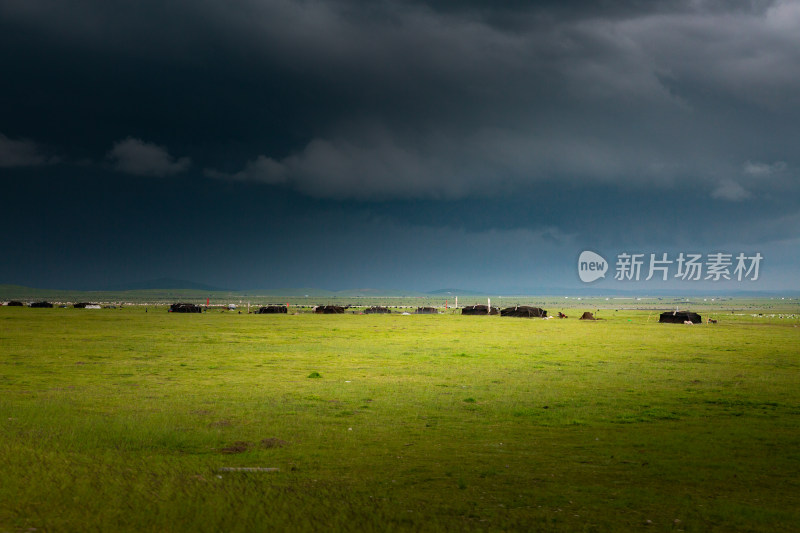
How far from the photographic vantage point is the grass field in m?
7.91

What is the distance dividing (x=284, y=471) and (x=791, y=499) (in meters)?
7.65

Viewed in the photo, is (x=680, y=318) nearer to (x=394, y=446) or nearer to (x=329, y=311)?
(x=329, y=311)

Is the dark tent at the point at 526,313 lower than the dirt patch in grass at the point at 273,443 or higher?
higher

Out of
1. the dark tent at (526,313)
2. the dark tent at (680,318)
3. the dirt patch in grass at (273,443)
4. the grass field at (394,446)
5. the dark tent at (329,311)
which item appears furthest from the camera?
the dark tent at (329,311)

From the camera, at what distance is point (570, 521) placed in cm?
775

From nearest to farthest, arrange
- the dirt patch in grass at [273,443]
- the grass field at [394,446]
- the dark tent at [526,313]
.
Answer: the grass field at [394,446] < the dirt patch in grass at [273,443] < the dark tent at [526,313]

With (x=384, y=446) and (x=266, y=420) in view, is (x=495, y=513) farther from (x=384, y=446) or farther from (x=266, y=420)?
(x=266, y=420)

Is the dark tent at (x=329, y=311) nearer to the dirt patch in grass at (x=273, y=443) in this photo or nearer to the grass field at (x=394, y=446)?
the grass field at (x=394, y=446)

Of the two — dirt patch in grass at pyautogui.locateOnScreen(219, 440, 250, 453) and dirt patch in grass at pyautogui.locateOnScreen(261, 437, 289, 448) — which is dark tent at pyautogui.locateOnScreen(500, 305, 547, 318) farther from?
dirt patch in grass at pyautogui.locateOnScreen(219, 440, 250, 453)

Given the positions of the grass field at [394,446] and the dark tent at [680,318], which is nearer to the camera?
the grass field at [394,446]

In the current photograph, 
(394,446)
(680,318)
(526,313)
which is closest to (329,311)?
(526,313)

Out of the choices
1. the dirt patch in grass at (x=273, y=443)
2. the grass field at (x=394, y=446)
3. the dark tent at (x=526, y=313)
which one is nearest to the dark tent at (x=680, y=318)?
the dark tent at (x=526, y=313)

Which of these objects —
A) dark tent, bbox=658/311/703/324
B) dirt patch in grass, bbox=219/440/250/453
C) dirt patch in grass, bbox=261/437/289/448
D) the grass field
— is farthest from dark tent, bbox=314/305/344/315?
dirt patch in grass, bbox=219/440/250/453

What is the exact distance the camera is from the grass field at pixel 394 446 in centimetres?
791
